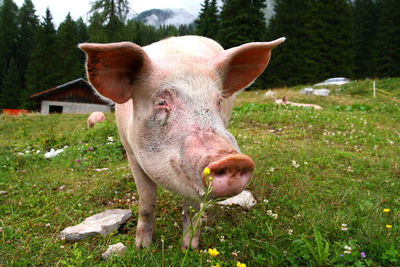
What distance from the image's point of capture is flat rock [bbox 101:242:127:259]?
232 centimetres

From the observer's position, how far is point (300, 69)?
138 feet

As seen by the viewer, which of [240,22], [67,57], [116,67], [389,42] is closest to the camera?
[116,67]

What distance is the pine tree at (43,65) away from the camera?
50.9m

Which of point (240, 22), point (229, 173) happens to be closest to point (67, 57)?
point (240, 22)

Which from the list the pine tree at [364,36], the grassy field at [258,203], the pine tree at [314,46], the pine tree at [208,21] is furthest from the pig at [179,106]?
the pine tree at [364,36]

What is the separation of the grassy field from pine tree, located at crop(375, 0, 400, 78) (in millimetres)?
44191

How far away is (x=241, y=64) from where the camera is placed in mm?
2578

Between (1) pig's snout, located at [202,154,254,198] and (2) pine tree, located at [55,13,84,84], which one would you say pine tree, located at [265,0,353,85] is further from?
(1) pig's snout, located at [202,154,254,198]

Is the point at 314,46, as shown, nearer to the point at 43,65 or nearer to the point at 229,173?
the point at 229,173

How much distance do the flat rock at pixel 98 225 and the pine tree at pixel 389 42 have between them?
4994cm

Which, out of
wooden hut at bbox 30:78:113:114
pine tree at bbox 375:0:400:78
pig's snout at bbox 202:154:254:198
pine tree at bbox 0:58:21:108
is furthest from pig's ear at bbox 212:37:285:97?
pine tree at bbox 0:58:21:108

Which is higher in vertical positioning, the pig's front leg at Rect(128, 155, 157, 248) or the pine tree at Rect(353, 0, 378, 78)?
the pine tree at Rect(353, 0, 378, 78)

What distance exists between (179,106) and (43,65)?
196 feet

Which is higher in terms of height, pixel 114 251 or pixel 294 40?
pixel 294 40
